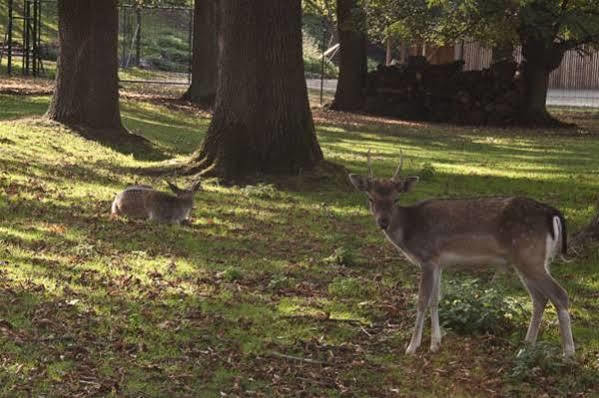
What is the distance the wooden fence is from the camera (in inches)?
1750

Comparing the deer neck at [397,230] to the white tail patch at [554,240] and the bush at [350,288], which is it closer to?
the white tail patch at [554,240]

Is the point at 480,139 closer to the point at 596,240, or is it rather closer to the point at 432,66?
the point at 432,66

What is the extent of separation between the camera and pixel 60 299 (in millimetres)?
8227

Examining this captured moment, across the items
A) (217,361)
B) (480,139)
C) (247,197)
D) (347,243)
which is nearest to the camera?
(217,361)

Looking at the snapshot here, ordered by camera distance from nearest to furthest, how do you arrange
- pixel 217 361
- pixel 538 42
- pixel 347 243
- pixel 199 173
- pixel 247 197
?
pixel 217 361 → pixel 347 243 → pixel 247 197 → pixel 199 173 → pixel 538 42

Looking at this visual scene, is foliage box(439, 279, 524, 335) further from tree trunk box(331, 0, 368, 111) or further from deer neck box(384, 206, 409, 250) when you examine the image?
tree trunk box(331, 0, 368, 111)

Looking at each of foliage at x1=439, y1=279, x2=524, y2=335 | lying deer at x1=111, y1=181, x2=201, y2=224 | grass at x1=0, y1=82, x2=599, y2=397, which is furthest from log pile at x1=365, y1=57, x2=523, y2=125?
foliage at x1=439, y1=279, x2=524, y2=335

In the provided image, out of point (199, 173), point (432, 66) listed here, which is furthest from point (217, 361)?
point (432, 66)

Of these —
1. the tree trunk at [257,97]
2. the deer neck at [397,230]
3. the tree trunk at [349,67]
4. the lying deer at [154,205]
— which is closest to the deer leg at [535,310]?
the deer neck at [397,230]

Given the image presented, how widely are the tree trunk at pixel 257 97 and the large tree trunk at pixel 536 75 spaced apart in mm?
15739

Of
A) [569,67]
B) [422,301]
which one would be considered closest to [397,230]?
[422,301]

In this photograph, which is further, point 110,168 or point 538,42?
point 538,42

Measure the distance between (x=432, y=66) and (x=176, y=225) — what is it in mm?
21292

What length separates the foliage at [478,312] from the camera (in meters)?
7.52
